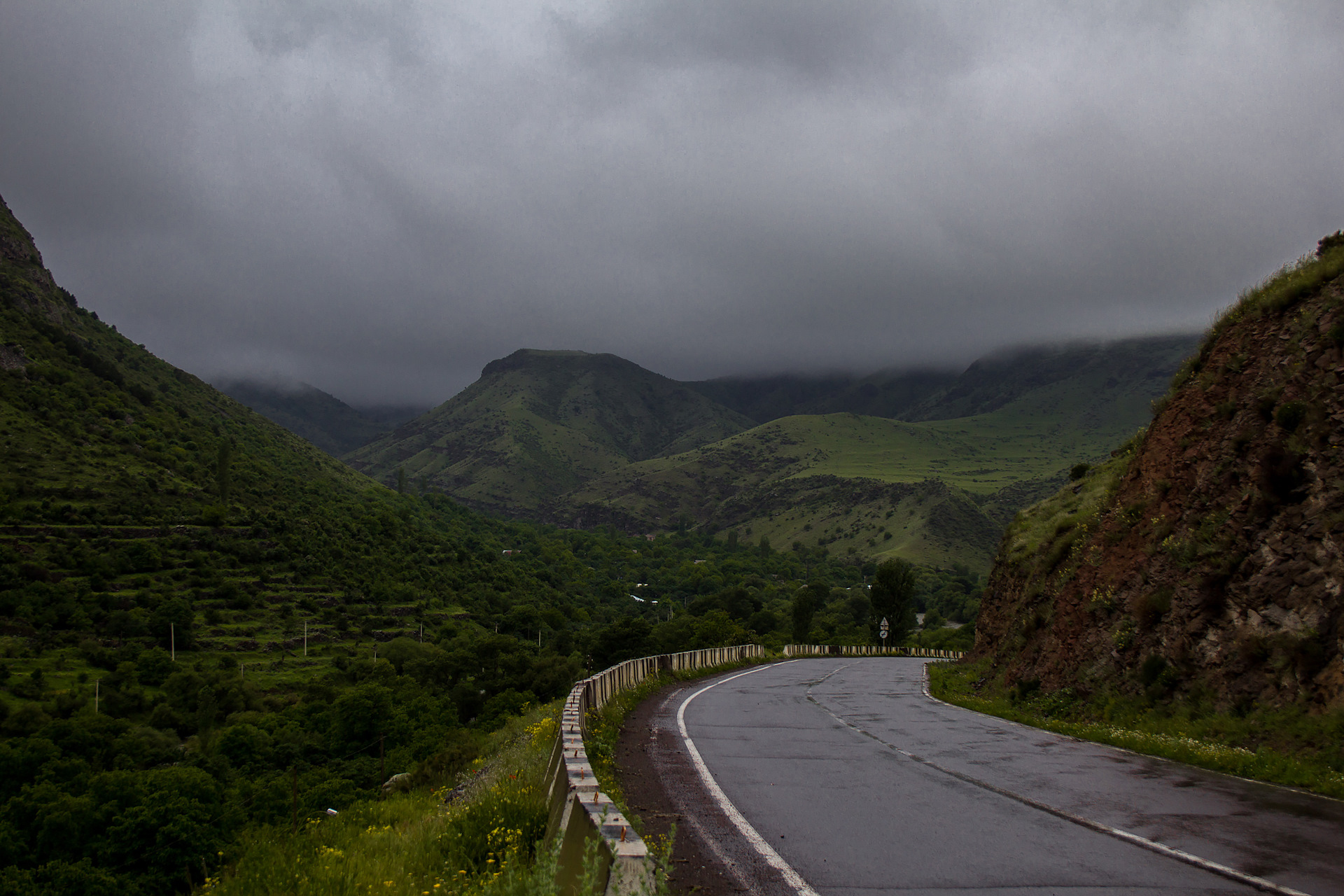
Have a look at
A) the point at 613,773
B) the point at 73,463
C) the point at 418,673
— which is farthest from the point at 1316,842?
the point at 73,463

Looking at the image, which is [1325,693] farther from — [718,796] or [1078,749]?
[718,796]

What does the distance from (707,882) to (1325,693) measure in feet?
34.1

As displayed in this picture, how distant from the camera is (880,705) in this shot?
19547mm

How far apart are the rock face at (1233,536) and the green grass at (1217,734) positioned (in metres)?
0.37

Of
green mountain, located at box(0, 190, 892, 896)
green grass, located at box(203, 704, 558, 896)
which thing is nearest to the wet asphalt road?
green grass, located at box(203, 704, 558, 896)

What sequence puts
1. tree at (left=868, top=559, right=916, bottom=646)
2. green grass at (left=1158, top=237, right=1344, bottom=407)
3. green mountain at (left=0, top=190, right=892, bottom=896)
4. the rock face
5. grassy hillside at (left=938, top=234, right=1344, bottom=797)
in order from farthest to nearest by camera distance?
tree at (left=868, top=559, right=916, bottom=646) → green mountain at (left=0, top=190, right=892, bottom=896) → green grass at (left=1158, top=237, right=1344, bottom=407) → the rock face → grassy hillside at (left=938, top=234, right=1344, bottom=797)

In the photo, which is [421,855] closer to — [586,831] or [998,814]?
[586,831]

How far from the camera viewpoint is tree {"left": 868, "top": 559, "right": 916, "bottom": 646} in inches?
3118

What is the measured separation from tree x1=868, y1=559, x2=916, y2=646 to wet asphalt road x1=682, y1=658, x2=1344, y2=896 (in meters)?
66.8

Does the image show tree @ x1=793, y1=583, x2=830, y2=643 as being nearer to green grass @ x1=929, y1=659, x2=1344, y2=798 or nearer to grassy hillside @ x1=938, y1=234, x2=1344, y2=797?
grassy hillside @ x1=938, y1=234, x2=1344, y2=797

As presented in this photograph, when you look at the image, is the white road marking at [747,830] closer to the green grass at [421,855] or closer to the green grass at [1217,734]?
the green grass at [421,855]

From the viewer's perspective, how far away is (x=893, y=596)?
79.6 m

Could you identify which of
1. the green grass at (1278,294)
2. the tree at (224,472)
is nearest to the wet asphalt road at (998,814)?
the green grass at (1278,294)

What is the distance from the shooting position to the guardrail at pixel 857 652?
56088mm
